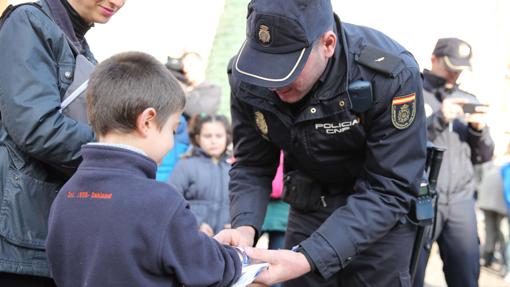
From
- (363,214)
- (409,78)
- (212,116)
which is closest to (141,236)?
(363,214)

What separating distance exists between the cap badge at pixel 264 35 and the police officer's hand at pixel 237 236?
754 mm

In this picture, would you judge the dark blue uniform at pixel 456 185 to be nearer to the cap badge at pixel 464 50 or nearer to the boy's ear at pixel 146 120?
the cap badge at pixel 464 50

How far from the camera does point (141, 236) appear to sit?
2111 mm

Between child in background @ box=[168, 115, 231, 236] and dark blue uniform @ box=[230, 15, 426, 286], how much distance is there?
1962 millimetres

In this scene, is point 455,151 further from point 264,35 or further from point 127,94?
point 127,94

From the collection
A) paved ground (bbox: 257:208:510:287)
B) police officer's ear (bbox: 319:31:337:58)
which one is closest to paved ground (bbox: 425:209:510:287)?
paved ground (bbox: 257:208:510:287)

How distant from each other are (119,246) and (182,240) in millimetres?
181

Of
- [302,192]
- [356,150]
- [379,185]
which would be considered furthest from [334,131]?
[302,192]

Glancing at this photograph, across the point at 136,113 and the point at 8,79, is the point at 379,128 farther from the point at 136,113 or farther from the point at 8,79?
the point at 8,79

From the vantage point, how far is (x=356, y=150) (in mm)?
2975

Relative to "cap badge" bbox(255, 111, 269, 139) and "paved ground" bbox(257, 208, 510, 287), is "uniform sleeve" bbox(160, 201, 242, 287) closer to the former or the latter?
"cap badge" bbox(255, 111, 269, 139)

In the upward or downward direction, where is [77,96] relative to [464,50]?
upward

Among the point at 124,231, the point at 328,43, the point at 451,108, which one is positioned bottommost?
the point at 451,108

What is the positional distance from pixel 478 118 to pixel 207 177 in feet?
6.52
